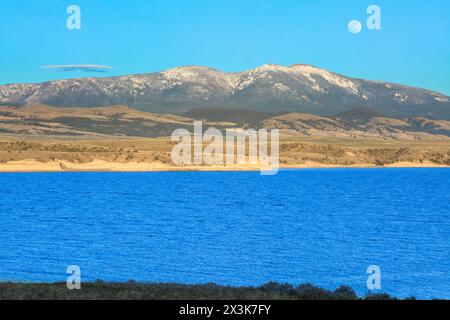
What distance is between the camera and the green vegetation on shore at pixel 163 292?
22.9 meters

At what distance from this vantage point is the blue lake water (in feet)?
134

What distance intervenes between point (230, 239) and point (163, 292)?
33.3 metres

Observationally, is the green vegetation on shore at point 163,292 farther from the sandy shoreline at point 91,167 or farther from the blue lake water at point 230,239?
the sandy shoreline at point 91,167

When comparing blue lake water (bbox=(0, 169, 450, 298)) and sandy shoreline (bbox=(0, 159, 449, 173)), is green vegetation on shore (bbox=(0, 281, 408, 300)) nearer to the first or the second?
blue lake water (bbox=(0, 169, 450, 298))

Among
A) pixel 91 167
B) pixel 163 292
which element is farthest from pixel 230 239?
pixel 91 167

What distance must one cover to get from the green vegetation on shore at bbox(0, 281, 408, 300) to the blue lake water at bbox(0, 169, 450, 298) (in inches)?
467

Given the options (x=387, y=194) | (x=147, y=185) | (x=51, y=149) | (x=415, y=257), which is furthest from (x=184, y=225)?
(x=51, y=149)

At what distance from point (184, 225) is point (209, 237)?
30.8ft

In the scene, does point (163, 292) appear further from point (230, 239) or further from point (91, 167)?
point (91, 167)

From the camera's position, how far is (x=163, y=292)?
79.7ft

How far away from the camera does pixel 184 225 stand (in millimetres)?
67938

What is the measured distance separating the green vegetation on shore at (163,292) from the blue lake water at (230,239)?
11.9 meters

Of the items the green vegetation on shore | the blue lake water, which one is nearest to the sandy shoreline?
the blue lake water

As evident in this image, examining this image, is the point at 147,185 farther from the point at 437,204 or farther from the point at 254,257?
the point at 254,257
